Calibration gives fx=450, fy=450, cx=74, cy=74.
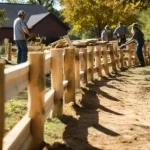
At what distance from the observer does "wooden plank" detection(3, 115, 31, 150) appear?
362 cm

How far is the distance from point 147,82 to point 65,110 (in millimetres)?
6235

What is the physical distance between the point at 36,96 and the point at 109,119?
7.44 feet

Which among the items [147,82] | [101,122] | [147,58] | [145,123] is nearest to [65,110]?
[101,122]

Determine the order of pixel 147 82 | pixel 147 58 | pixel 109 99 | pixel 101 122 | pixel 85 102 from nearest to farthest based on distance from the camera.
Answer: pixel 101 122 < pixel 85 102 < pixel 109 99 < pixel 147 82 < pixel 147 58

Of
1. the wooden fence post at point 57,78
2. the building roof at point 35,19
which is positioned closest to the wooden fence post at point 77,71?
the wooden fence post at point 57,78

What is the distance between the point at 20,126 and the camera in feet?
13.5

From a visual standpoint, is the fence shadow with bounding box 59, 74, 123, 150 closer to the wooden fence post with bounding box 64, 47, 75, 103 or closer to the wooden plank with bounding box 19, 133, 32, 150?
the wooden fence post with bounding box 64, 47, 75, 103

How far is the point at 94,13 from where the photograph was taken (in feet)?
150

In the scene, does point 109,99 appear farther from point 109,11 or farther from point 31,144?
point 109,11

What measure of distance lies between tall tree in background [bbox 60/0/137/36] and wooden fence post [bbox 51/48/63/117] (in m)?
38.0

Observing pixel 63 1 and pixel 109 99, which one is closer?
pixel 109 99

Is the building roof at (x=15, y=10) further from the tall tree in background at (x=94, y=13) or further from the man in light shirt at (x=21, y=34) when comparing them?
the man in light shirt at (x=21, y=34)

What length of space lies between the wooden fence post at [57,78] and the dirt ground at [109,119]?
0.18m

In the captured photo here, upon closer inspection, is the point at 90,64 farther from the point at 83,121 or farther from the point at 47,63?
the point at 47,63
